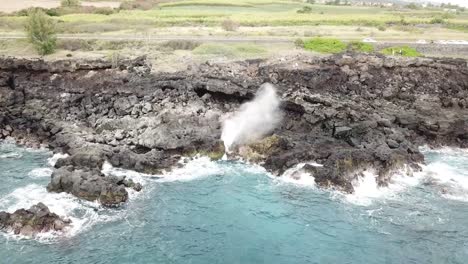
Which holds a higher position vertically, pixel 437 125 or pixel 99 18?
pixel 99 18

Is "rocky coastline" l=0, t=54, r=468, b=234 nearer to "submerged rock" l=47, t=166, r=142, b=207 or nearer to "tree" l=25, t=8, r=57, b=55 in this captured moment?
"submerged rock" l=47, t=166, r=142, b=207

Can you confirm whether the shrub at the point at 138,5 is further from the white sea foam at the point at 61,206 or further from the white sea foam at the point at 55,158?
the white sea foam at the point at 61,206

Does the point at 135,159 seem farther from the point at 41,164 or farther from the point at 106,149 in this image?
the point at 41,164

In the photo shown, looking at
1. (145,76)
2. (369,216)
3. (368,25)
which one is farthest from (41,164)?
(368,25)

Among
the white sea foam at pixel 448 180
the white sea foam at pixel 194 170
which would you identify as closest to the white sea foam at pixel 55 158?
A: the white sea foam at pixel 194 170

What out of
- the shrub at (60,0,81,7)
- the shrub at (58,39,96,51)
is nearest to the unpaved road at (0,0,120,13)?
the shrub at (60,0,81,7)
